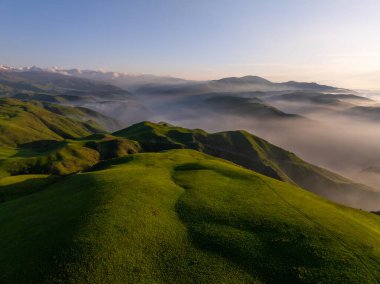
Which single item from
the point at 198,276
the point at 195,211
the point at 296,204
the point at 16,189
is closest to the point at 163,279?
the point at 198,276

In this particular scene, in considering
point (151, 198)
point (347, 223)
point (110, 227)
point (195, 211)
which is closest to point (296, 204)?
point (347, 223)

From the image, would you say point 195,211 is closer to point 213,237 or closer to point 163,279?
point 213,237

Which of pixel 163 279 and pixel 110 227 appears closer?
pixel 163 279

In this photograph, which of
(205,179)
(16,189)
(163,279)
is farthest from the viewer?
(16,189)

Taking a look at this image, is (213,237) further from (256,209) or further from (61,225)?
(61,225)

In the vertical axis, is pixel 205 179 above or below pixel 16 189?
above

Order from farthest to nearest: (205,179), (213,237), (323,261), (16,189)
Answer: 1. (16,189)
2. (205,179)
3. (213,237)
4. (323,261)
